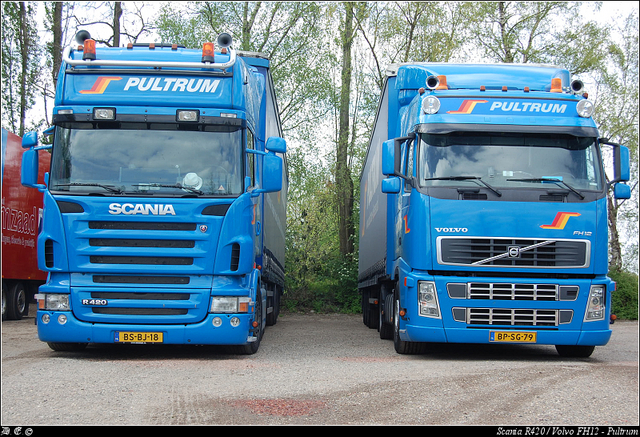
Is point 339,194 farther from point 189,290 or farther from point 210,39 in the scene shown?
point 189,290

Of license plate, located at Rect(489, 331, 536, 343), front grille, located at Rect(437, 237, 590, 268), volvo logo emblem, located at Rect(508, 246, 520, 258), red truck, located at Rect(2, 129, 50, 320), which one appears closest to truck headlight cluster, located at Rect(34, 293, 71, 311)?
front grille, located at Rect(437, 237, 590, 268)

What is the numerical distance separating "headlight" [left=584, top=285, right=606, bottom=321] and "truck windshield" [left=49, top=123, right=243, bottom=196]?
15.2 feet

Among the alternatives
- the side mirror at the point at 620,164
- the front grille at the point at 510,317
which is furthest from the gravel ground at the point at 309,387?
the side mirror at the point at 620,164

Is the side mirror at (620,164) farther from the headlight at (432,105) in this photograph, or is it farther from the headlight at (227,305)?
the headlight at (227,305)

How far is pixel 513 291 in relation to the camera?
8.31 m

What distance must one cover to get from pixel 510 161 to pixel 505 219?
31.7 inches

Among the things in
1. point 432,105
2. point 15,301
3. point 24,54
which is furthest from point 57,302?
point 24,54

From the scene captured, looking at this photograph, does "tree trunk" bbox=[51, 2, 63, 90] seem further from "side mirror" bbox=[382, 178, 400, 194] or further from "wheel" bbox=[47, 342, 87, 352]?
"side mirror" bbox=[382, 178, 400, 194]

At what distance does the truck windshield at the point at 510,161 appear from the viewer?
848 centimetres

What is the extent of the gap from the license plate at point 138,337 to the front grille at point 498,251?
357cm

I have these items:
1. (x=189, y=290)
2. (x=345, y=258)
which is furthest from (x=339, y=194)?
(x=189, y=290)

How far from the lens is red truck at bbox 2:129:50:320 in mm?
14148

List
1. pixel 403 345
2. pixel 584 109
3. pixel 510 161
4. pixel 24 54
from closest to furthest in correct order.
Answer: pixel 510 161
pixel 584 109
pixel 403 345
pixel 24 54

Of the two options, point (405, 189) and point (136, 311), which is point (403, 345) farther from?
point (136, 311)
